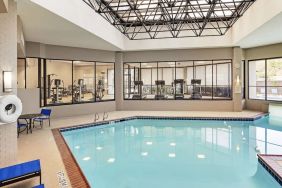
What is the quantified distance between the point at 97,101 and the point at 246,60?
8.30 metres

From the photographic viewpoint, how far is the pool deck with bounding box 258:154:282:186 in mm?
3987

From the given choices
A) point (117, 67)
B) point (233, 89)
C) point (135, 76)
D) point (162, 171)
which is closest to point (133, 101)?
point (117, 67)

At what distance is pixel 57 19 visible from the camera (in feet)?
19.3

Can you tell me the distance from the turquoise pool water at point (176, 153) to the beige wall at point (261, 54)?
8.28ft

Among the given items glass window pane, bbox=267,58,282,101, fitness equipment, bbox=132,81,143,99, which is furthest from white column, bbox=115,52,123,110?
glass window pane, bbox=267,58,282,101

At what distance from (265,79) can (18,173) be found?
11816 millimetres

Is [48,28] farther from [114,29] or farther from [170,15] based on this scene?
[170,15]

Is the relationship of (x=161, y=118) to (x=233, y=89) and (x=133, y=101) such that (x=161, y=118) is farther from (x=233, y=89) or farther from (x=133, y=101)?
(x=233, y=89)

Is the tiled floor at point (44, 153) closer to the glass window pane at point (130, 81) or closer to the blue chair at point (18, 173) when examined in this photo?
the blue chair at point (18, 173)

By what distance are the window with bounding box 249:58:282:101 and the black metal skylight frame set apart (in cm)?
286

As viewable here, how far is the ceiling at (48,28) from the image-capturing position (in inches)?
206

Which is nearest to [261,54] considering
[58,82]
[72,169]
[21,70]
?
[58,82]

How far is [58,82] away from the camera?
10523 millimetres

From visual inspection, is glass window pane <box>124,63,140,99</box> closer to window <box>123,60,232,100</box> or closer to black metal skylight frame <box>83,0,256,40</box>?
window <box>123,60,232,100</box>
